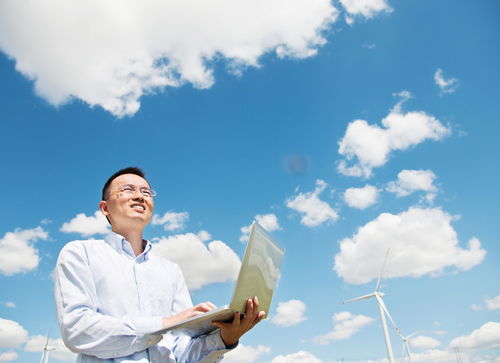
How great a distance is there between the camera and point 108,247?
3748 millimetres

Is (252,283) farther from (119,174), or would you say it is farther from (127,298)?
(119,174)

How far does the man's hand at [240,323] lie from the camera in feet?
10.2

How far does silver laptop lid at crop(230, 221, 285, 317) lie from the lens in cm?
288

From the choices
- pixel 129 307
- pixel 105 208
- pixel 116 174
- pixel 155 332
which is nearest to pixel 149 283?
pixel 129 307

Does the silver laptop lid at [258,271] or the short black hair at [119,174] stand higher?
the short black hair at [119,174]

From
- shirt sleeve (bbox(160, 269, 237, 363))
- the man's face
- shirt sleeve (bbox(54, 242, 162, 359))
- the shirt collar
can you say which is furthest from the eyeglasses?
shirt sleeve (bbox(160, 269, 237, 363))

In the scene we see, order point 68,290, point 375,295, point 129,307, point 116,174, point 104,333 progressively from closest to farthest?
point 104,333 → point 68,290 → point 129,307 → point 116,174 → point 375,295

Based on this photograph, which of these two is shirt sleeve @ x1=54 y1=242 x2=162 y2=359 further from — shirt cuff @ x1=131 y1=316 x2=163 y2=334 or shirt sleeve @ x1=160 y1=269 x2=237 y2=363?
shirt sleeve @ x1=160 y1=269 x2=237 y2=363

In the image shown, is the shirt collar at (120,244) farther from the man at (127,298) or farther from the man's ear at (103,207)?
the man's ear at (103,207)

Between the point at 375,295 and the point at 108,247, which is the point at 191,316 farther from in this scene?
the point at 375,295

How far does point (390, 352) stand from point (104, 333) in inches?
1798

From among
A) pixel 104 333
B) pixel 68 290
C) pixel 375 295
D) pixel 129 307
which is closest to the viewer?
pixel 104 333

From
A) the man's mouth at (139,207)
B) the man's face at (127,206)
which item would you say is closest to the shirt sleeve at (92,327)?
the man's face at (127,206)

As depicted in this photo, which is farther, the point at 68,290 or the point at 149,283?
the point at 149,283
